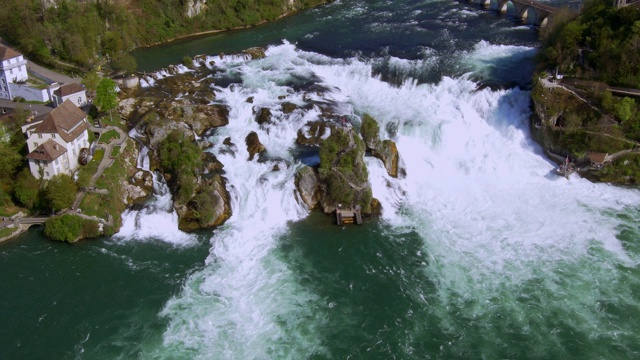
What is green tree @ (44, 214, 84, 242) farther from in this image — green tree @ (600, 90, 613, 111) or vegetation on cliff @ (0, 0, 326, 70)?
green tree @ (600, 90, 613, 111)

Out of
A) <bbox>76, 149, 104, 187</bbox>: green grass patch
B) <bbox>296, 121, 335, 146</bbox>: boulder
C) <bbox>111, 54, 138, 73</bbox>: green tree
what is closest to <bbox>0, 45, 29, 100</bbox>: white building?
<bbox>111, 54, 138, 73</bbox>: green tree

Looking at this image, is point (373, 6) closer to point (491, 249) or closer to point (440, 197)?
point (440, 197)

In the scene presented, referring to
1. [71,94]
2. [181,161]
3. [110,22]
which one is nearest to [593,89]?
[181,161]

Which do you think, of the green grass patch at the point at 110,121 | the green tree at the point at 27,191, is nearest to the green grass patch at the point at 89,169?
the green tree at the point at 27,191

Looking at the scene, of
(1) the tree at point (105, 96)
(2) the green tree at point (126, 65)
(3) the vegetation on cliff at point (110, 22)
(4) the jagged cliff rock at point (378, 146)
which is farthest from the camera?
(3) the vegetation on cliff at point (110, 22)

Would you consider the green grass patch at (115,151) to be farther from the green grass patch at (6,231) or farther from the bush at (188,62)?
the bush at (188,62)

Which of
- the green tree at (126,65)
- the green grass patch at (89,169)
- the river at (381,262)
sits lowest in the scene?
the river at (381,262)

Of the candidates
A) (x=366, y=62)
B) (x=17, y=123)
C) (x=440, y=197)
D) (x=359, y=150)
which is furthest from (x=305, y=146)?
(x=17, y=123)

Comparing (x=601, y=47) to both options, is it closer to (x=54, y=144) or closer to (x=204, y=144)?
(x=204, y=144)
